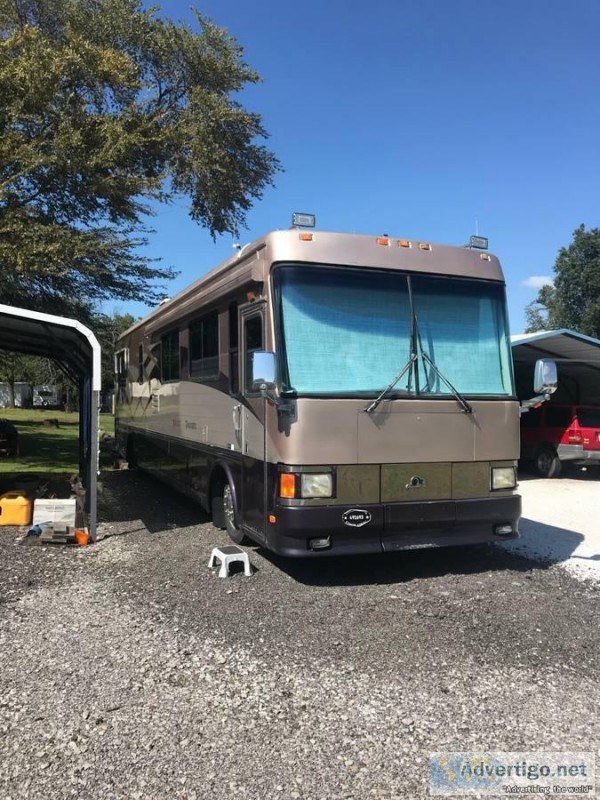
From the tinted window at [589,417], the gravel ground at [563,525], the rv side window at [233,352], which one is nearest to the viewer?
the rv side window at [233,352]

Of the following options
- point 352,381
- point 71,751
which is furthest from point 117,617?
point 352,381

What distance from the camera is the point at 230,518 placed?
7.01 m

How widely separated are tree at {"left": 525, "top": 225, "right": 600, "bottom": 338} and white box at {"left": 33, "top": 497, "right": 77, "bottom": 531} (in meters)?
35.6

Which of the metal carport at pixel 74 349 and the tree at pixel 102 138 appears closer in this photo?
the metal carport at pixel 74 349

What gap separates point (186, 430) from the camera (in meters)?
8.51

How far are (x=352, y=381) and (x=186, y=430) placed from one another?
3.52 m

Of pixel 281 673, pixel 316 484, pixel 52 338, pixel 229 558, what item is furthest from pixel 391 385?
pixel 52 338

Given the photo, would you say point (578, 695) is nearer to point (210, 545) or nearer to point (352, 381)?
point (352, 381)

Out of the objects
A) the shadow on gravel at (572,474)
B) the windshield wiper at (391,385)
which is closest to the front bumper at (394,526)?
the windshield wiper at (391,385)

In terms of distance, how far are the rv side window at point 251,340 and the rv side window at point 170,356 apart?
9.49 ft

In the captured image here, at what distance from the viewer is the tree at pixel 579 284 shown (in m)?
37.5

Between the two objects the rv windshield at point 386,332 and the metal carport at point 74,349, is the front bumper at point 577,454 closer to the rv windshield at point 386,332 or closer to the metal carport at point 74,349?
the rv windshield at point 386,332

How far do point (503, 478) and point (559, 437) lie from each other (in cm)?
1010

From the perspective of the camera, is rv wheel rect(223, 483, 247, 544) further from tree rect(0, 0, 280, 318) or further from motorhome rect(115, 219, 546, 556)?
tree rect(0, 0, 280, 318)
